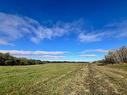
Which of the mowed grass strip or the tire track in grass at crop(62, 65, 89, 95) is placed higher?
the mowed grass strip

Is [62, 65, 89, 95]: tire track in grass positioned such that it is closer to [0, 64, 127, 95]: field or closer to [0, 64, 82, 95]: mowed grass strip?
[0, 64, 127, 95]: field

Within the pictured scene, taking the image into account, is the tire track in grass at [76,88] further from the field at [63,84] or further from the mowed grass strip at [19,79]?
the mowed grass strip at [19,79]

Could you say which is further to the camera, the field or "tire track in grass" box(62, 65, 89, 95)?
the field

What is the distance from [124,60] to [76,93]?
12785cm

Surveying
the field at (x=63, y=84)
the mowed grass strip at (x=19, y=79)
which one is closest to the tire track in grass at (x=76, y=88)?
the field at (x=63, y=84)

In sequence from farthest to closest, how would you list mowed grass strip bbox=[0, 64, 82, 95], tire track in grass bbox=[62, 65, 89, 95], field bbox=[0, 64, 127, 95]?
mowed grass strip bbox=[0, 64, 82, 95] < field bbox=[0, 64, 127, 95] < tire track in grass bbox=[62, 65, 89, 95]

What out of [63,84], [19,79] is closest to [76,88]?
[63,84]

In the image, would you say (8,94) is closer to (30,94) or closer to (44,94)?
(30,94)

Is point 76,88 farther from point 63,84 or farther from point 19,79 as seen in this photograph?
point 19,79

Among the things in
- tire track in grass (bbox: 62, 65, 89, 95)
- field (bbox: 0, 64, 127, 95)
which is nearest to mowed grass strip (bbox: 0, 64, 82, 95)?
field (bbox: 0, 64, 127, 95)

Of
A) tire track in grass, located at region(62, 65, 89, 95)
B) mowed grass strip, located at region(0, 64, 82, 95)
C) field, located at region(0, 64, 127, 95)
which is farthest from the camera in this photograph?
mowed grass strip, located at region(0, 64, 82, 95)

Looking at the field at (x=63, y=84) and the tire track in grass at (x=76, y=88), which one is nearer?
the tire track in grass at (x=76, y=88)

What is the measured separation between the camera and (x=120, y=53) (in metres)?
138

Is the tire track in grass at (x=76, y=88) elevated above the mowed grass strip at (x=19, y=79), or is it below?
below
